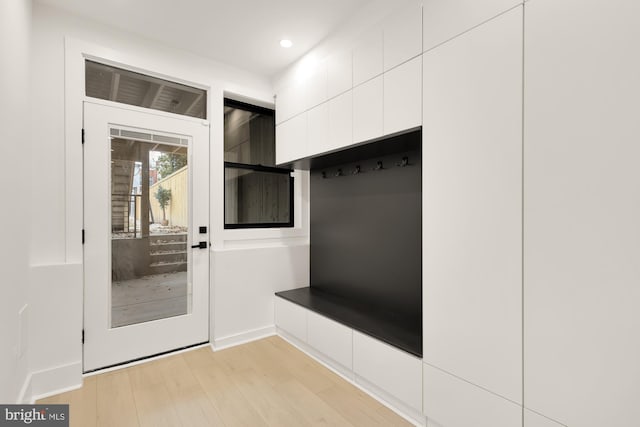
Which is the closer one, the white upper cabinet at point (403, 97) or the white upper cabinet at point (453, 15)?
the white upper cabinet at point (453, 15)

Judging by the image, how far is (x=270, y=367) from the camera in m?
2.55

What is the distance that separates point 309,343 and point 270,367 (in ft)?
1.25

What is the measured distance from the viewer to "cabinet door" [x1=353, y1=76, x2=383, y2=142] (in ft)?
6.93

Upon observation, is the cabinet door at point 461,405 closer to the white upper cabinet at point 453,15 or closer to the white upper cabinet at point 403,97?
the white upper cabinet at point 403,97

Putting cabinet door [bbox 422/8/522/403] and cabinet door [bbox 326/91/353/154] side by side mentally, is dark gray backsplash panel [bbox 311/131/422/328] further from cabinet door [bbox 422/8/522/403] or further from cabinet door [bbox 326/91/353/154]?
cabinet door [bbox 422/8/522/403]

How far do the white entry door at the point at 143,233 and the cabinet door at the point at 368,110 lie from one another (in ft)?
5.13

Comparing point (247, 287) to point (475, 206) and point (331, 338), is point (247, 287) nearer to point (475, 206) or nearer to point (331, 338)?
point (331, 338)

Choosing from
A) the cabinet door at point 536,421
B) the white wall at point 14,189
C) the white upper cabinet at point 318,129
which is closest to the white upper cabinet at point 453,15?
the white upper cabinet at point 318,129

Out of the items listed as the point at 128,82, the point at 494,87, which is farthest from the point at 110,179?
the point at 494,87

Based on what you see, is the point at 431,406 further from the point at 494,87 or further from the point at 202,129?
the point at 202,129

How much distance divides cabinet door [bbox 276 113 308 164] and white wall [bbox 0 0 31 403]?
1930 millimetres

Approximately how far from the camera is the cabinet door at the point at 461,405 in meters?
1.45

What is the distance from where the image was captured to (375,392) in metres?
2.14

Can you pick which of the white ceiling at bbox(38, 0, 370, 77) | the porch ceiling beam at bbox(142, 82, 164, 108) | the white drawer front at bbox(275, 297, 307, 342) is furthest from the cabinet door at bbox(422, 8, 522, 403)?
the porch ceiling beam at bbox(142, 82, 164, 108)
